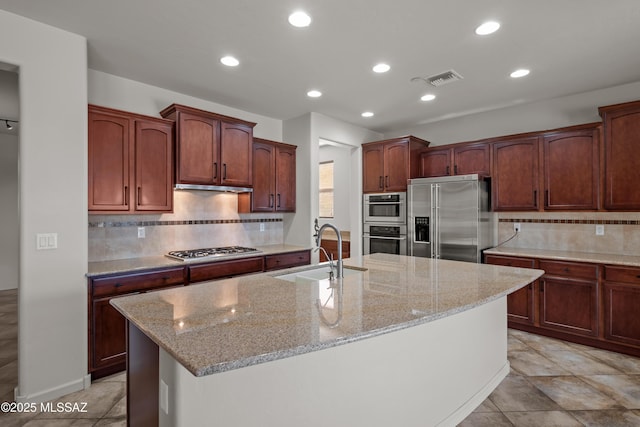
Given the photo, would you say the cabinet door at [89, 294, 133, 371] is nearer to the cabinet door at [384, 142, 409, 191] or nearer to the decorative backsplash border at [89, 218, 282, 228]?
the decorative backsplash border at [89, 218, 282, 228]

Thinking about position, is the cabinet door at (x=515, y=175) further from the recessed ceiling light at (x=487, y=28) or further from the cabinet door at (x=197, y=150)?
the cabinet door at (x=197, y=150)

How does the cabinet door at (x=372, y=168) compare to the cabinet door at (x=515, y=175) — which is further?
the cabinet door at (x=372, y=168)

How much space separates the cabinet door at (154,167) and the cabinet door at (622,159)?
14.4ft

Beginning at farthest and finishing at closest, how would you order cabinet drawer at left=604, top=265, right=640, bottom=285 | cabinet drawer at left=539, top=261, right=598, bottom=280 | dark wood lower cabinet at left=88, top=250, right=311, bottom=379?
1. cabinet drawer at left=539, top=261, right=598, bottom=280
2. cabinet drawer at left=604, top=265, right=640, bottom=285
3. dark wood lower cabinet at left=88, top=250, right=311, bottom=379

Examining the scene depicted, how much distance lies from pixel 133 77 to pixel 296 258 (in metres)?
2.63

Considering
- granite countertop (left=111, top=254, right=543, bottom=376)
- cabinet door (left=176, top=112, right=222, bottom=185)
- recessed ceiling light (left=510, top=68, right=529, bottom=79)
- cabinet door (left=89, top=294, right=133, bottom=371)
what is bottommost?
cabinet door (left=89, top=294, right=133, bottom=371)

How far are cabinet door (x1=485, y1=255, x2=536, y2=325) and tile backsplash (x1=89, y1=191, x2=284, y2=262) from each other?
9.41 ft

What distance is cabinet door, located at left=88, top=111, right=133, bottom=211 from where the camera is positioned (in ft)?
9.11

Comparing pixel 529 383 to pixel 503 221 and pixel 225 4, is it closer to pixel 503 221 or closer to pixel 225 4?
pixel 503 221

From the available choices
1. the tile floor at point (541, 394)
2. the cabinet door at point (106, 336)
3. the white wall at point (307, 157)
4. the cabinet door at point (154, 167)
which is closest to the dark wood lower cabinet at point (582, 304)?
the tile floor at point (541, 394)

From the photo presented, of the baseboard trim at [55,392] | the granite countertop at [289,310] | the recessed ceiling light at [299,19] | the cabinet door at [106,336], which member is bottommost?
the baseboard trim at [55,392]

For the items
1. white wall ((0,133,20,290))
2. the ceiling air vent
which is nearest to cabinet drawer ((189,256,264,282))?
the ceiling air vent

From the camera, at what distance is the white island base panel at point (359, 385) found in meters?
1.21

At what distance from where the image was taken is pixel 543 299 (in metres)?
3.54
